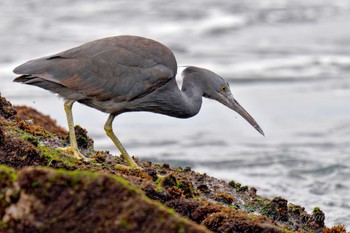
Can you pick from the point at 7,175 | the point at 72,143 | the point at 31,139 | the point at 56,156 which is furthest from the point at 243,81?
the point at 7,175

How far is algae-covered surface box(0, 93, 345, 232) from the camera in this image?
5.86m

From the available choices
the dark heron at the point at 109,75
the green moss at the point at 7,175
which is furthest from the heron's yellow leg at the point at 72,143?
the green moss at the point at 7,175

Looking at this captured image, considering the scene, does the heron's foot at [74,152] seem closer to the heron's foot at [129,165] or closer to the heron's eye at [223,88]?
the heron's foot at [129,165]

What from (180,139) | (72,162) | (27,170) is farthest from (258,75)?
(27,170)

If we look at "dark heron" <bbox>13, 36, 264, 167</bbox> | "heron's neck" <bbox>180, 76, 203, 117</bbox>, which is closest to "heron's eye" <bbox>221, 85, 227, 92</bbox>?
"heron's neck" <bbox>180, 76, 203, 117</bbox>

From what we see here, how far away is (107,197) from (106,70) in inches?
179

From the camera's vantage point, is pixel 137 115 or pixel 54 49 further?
pixel 54 49

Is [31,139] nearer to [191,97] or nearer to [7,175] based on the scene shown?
[191,97]

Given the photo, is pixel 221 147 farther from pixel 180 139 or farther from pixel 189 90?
pixel 189 90

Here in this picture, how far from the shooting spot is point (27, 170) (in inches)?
235

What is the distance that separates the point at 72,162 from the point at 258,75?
1585 cm

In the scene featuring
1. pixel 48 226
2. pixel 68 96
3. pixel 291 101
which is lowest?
pixel 48 226

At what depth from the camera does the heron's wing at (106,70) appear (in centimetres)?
1025

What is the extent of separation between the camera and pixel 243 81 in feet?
78.1
